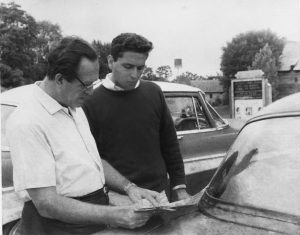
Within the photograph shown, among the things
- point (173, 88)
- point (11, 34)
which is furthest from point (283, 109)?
point (11, 34)

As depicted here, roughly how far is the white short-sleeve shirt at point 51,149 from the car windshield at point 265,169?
57cm

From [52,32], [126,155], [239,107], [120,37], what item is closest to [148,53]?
[120,37]

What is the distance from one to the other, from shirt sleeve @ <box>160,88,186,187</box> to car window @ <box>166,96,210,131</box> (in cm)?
178

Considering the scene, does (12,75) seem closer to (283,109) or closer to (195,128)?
(195,128)

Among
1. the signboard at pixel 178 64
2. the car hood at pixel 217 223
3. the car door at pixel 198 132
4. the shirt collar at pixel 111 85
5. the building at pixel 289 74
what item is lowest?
the building at pixel 289 74

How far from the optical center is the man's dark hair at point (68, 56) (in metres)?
1.65

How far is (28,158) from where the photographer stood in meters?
1.47

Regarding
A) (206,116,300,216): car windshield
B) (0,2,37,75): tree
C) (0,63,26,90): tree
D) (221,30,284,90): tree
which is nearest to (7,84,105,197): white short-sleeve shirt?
(206,116,300,216): car windshield

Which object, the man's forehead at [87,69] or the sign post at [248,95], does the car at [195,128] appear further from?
the sign post at [248,95]

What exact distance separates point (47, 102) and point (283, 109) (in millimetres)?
1043

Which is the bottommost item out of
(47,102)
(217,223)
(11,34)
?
(217,223)

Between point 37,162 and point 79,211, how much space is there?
0.25m

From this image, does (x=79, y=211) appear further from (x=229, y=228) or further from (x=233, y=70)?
(x=233, y=70)

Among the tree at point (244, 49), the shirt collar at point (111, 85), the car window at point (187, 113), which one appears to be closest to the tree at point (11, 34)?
the car window at point (187, 113)
